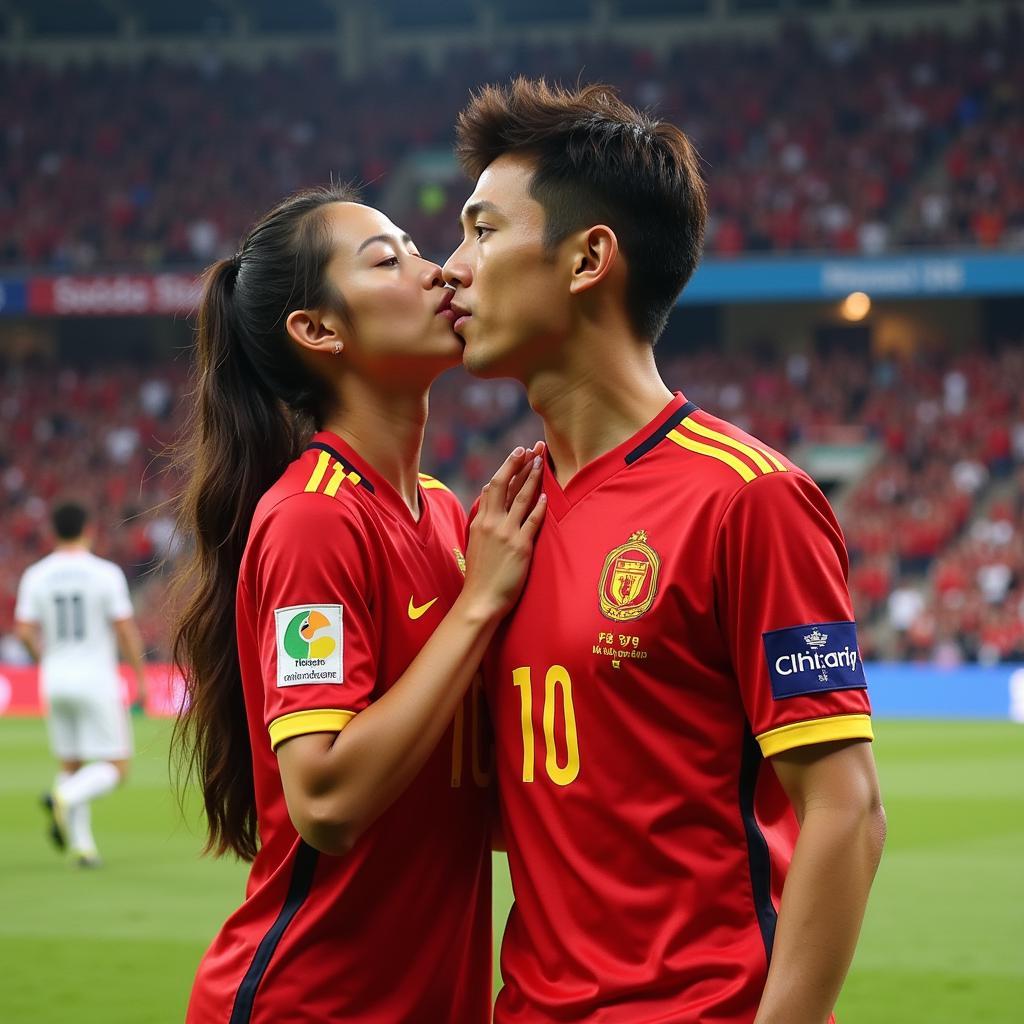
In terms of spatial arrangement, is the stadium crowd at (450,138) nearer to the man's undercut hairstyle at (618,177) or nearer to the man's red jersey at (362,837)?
the man's undercut hairstyle at (618,177)

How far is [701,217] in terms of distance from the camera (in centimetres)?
274

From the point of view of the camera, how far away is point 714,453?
8.11ft

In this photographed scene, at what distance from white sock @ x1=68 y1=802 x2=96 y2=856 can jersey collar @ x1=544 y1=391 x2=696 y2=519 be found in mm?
7848

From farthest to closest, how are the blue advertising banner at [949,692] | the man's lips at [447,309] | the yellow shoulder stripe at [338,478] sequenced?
the blue advertising banner at [949,692] < the man's lips at [447,309] < the yellow shoulder stripe at [338,478]

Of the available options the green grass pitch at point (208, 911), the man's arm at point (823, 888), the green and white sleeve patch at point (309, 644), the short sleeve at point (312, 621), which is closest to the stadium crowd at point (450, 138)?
the green grass pitch at point (208, 911)

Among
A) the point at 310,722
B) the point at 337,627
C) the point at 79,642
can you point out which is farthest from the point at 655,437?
the point at 79,642

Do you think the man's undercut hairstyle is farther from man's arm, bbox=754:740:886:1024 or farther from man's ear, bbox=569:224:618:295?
man's arm, bbox=754:740:886:1024

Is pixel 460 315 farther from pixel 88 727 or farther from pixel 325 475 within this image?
pixel 88 727

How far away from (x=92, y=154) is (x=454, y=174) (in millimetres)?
7881

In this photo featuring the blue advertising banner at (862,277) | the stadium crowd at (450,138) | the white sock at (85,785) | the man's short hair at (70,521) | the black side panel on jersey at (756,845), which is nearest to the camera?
the black side panel on jersey at (756,845)

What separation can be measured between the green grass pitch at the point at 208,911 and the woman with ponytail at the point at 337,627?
22.7 inches

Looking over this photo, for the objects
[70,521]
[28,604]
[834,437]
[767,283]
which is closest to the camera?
[70,521]

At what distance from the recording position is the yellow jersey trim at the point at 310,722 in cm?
255

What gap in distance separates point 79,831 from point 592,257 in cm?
820
